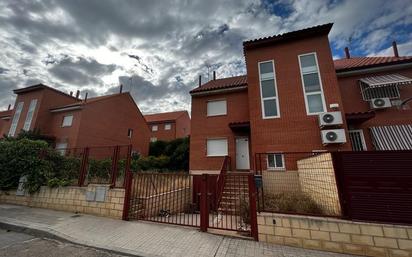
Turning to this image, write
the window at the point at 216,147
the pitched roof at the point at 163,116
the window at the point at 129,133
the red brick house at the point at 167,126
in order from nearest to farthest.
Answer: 1. the window at the point at 216,147
2. the window at the point at 129,133
3. the red brick house at the point at 167,126
4. the pitched roof at the point at 163,116

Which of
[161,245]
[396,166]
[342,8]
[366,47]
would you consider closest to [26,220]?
[161,245]

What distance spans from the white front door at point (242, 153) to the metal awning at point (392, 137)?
718 centimetres

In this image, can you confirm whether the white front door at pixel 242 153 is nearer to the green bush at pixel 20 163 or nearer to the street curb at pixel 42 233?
the street curb at pixel 42 233

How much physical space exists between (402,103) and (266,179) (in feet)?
28.0

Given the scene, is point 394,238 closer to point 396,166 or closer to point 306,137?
point 396,166

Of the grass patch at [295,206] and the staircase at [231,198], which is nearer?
the grass patch at [295,206]

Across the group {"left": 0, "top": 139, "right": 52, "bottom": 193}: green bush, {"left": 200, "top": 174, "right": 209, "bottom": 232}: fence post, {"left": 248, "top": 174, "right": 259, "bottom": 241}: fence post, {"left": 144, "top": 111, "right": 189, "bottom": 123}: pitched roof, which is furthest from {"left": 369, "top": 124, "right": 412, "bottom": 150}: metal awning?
{"left": 144, "top": 111, "right": 189, "bottom": 123}: pitched roof

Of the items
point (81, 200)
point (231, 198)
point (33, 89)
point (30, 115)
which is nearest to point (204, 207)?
point (231, 198)

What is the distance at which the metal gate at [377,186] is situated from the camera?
166 inches

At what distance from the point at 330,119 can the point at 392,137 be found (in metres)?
4.01

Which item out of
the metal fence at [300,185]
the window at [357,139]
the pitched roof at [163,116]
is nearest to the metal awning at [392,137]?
the window at [357,139]

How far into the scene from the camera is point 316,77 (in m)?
10.6

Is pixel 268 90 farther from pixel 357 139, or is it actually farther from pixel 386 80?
pixel 386 80

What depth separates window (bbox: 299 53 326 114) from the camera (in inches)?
401
